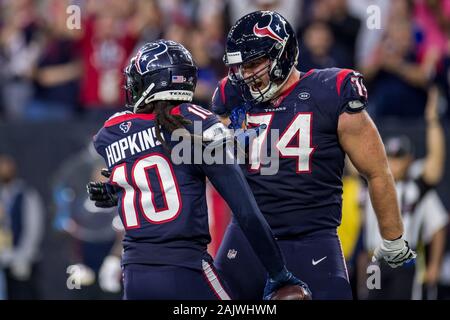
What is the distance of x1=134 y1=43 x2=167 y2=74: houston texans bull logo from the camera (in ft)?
15.9

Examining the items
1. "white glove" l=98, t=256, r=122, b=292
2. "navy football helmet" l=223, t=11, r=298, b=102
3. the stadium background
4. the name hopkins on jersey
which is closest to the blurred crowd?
the stadium background

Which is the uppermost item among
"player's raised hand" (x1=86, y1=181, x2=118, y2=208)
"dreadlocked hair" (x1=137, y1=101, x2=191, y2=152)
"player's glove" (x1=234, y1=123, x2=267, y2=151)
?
"dreadlocked hair" (x1=137, y1=101, x2=191, y2=152)

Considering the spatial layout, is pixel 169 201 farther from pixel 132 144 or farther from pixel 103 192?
pixel 103 192

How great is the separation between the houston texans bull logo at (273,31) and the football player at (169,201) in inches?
25.2

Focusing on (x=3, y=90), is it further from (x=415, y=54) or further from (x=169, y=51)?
(x=169, y=51)

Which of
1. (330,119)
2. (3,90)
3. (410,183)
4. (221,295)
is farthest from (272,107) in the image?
(3,90)

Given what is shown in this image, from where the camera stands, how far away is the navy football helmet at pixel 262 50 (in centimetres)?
529

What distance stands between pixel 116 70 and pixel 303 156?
5211 mm

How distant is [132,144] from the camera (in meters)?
4.75

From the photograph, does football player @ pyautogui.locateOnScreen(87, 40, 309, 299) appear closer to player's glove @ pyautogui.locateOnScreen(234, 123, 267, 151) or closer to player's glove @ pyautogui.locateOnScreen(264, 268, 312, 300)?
player's glove @ pyautogui.locateOnScreen(264, 268, 312, 300)

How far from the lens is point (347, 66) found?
9734mm

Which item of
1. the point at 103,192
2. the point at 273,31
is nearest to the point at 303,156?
the point at 273,31

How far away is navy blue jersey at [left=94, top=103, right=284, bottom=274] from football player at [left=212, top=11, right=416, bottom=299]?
25.5 inches

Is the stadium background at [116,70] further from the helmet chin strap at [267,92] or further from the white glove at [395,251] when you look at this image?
the helmet chin strap at [267,92]
